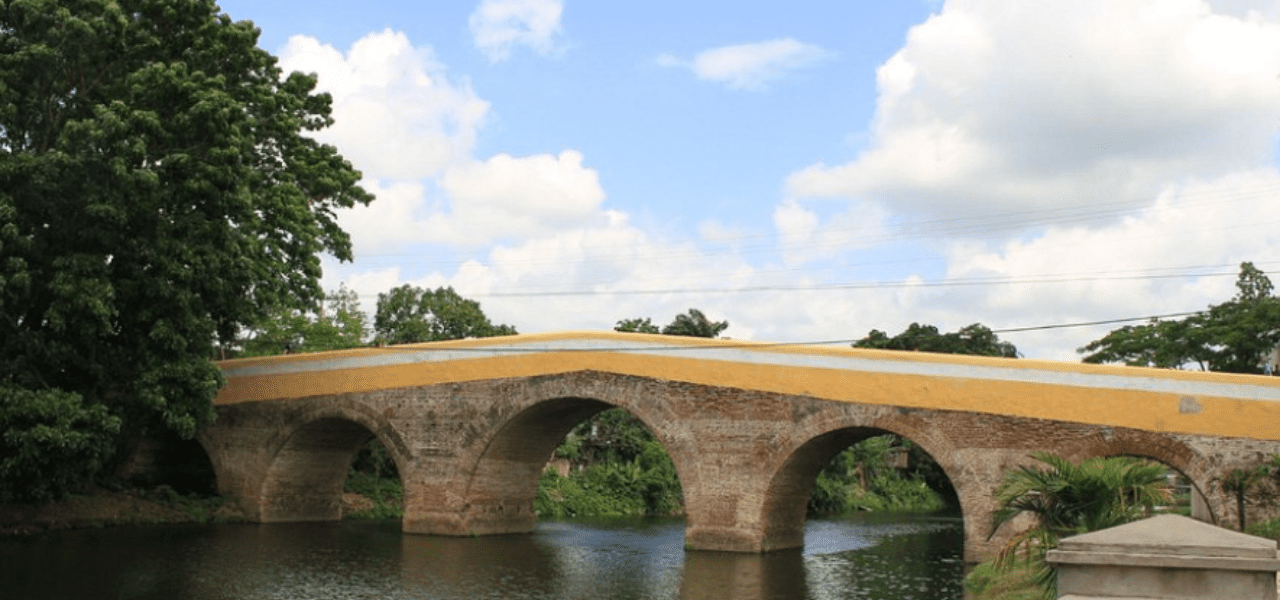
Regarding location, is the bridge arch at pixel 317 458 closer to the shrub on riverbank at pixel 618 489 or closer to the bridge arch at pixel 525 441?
the bridge arch at pixel 525 441

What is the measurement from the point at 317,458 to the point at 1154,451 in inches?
587

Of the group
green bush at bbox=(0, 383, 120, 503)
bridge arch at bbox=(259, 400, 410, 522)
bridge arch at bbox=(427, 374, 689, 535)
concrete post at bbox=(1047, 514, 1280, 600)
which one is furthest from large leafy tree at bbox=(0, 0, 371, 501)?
concrete post at bbox=(1047, 514, 1280, 600)

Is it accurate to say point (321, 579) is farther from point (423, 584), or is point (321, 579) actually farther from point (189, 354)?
point (189, 354)

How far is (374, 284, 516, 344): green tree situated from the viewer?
110 feet

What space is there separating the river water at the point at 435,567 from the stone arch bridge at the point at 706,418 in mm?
904

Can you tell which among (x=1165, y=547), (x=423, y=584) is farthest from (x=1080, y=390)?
(x=1165, y=547)

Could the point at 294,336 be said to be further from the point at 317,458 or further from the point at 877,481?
the point at 877,481

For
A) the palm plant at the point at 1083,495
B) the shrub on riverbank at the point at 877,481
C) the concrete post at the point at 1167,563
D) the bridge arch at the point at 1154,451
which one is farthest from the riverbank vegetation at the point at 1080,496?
the shrub on riverbank at the point at 877,481

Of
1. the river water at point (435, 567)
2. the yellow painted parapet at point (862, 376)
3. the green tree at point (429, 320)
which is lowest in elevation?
the river water at point (435, 567)

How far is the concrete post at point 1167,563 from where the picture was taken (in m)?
4.46

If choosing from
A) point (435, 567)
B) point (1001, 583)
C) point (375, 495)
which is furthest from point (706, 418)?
point (375, 495)

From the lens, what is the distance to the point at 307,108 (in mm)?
20844

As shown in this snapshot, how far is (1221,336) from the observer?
31344 mm

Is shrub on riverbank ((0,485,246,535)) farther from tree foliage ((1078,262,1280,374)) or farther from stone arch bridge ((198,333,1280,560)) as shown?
tree foliage ((1078,262,1280,374))
